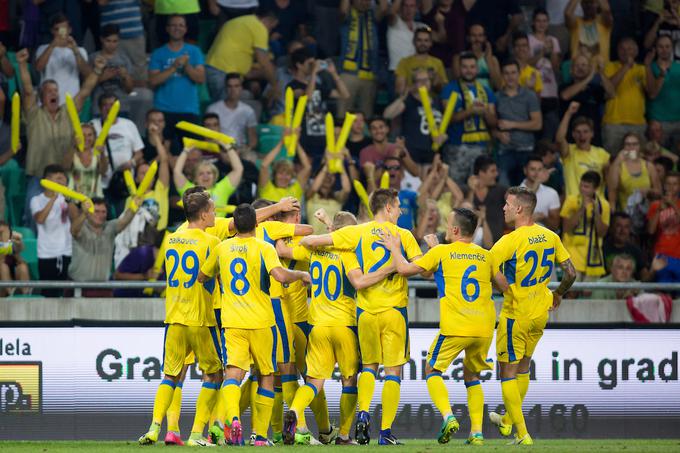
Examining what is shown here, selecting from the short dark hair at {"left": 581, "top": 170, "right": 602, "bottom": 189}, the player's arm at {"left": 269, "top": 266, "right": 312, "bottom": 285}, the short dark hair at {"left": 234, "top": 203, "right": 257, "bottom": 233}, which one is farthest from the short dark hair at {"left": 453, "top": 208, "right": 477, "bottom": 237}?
the short dark hair at {"left": 581, "top": 170, "right": 602, "bottom": 189}

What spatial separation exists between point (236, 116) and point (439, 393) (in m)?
7.54

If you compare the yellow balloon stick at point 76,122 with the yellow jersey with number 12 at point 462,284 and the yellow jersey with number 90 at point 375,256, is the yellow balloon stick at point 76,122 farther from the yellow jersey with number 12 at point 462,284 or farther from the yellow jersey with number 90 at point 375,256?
the yellow jersey with number 12 at point 462,284

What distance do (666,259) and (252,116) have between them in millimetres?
5882

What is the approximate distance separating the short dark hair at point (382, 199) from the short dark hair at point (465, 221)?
0.60 m

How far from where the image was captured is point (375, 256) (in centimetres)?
1195

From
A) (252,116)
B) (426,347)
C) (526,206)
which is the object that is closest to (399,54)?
(252,116)

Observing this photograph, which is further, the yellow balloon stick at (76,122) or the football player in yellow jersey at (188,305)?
the yellow balloon stick at (76,122)

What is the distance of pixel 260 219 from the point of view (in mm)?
12203

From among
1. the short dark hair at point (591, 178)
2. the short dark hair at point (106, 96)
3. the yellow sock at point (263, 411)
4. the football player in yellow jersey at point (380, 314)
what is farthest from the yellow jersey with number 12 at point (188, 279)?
the short dark hair at point (591, 178)

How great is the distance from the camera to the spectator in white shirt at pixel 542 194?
17594 mm

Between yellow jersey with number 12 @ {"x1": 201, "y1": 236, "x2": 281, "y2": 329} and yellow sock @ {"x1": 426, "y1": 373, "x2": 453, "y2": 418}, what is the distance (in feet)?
5.18

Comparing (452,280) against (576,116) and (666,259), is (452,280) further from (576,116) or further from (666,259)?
(576,116)

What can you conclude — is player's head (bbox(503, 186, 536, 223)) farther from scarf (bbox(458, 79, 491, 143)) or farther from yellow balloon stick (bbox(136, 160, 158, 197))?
scarf (bbox(458, 79, 491, 143))

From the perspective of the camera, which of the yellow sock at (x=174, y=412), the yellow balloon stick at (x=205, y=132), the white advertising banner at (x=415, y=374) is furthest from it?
the yellow balloon stick at (x=205, y=132)
